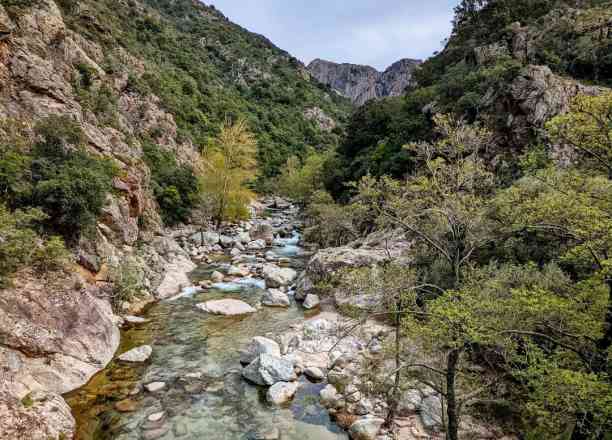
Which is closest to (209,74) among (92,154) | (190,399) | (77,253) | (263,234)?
(263,234)

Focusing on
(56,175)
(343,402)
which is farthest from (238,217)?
(343,402)

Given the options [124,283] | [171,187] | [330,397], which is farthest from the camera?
[171,187]

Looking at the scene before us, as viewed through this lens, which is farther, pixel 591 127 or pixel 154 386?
pixel 154 386

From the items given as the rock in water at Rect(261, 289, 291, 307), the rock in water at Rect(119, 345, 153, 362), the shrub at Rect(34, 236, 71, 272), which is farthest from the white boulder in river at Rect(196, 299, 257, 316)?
the shrub at Rect(34, 236, 71, 272)

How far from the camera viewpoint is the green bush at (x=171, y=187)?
3036 centimetres

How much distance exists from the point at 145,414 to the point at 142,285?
8.82 meters

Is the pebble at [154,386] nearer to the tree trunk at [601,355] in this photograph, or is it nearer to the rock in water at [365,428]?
the rock in water at [365,428]

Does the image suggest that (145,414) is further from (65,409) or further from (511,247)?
(511,247)

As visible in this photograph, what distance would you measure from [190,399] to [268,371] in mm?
2507

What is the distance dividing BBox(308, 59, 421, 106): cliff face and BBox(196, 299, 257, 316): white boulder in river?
167 metres

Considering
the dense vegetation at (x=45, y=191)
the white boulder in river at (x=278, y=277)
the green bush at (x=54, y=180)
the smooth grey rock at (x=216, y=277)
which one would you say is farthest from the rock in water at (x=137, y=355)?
the white boulder in river at (x=278, y=277)

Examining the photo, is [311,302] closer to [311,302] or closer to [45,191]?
[311,302]

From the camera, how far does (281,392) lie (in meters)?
10.8

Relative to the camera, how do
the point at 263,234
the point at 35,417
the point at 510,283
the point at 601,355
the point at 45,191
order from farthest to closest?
→ the point at 263,234, the point at 45,191, the point at 510,283, the point at 35,417, the point at 601,355
